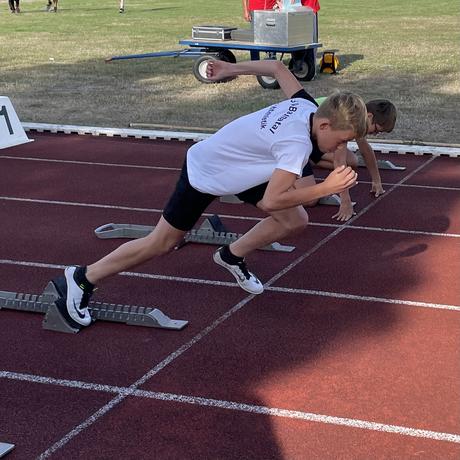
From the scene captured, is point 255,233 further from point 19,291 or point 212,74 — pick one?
point 19,291

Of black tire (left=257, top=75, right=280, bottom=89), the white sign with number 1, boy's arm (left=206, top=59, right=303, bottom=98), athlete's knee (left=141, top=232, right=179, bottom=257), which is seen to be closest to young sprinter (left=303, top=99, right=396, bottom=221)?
boy's arm (left=206, top=59, right=303, bottom=98)

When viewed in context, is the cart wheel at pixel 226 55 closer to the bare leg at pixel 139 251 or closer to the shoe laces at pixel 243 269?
the shoe laces at pixel 243 269

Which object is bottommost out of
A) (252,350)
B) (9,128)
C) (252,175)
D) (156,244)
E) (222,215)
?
(9,128)

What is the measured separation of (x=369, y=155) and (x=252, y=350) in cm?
348

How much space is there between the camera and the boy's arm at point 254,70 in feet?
20.1

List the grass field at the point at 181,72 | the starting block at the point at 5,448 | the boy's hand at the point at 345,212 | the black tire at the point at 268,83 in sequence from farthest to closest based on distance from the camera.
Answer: the black tire at the point at 268,83
the grass field at the point at 181,72
the boy's hand at the point at 345,212
the starting block at the point at 5,448

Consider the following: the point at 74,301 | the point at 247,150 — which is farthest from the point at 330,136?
the point at 74,301

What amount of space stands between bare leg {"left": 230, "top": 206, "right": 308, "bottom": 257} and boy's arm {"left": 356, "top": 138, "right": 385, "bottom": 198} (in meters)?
2.27

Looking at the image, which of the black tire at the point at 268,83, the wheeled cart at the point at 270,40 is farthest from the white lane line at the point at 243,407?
the black tire at the point at 268,83

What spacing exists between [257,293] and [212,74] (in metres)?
1.46

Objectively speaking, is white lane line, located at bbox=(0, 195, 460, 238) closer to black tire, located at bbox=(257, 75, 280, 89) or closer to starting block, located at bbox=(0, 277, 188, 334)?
starting block, located at bbox=(0, 277, 188, 334)

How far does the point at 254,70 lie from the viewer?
20.7 ft

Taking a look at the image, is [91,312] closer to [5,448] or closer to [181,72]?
[5,448]

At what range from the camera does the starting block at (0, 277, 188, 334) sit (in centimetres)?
569
